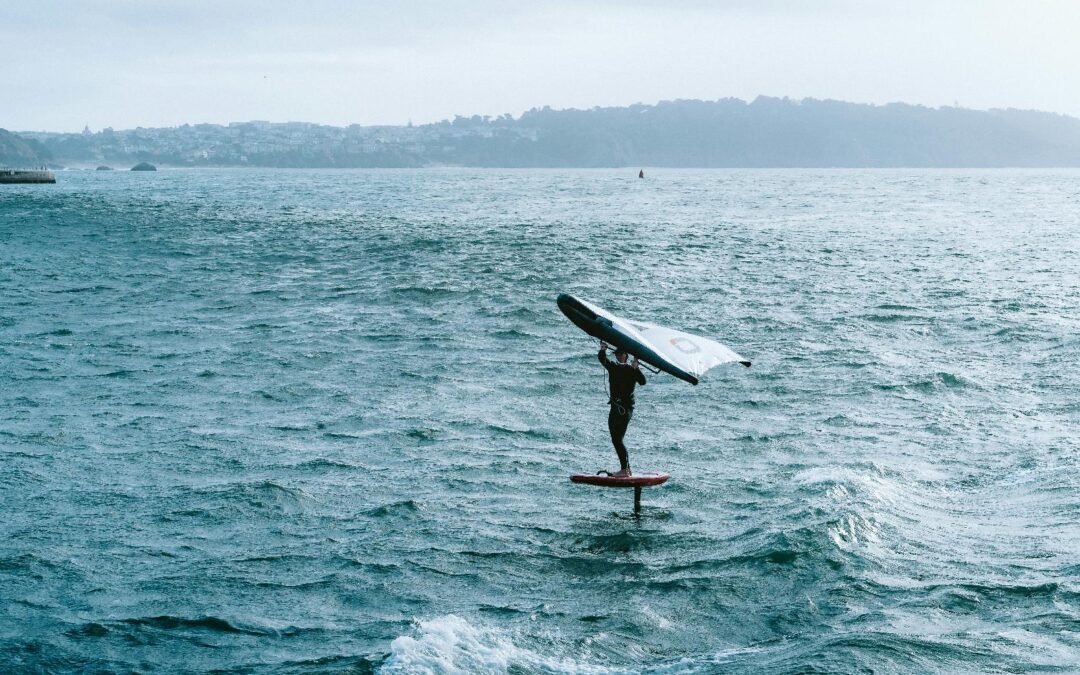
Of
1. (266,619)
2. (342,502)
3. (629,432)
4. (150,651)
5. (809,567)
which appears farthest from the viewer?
(629,432)

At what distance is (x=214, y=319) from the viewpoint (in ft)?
124

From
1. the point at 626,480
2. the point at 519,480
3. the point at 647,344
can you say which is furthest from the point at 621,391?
the point at 519,480

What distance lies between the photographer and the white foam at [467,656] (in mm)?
11750

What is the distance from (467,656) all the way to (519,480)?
302 inches

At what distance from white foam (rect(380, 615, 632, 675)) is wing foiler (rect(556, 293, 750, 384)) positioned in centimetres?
479

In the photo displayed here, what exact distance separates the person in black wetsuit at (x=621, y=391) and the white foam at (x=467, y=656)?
482 centimetres

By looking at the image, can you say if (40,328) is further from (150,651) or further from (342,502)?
(150,651)

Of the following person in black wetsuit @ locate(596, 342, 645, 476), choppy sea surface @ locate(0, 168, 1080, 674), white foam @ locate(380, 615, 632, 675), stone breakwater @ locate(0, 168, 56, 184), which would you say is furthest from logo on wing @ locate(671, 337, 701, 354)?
stone breakwater @ locate(0, 168, 56, 184)

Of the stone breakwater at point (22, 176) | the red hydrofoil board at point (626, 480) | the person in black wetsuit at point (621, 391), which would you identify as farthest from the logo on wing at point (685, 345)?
the stone breakwater at point (22, 176)

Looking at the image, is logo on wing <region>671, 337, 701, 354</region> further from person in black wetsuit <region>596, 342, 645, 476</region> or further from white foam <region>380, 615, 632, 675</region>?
white foam <region>380, 615, 632, 675</region>

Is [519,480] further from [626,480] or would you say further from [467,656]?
[467,656]

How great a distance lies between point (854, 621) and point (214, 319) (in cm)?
2902

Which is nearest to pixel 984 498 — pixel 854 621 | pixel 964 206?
pixel 854 621

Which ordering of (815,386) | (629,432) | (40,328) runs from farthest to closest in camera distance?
(40,328), (815,386), (629,432)
